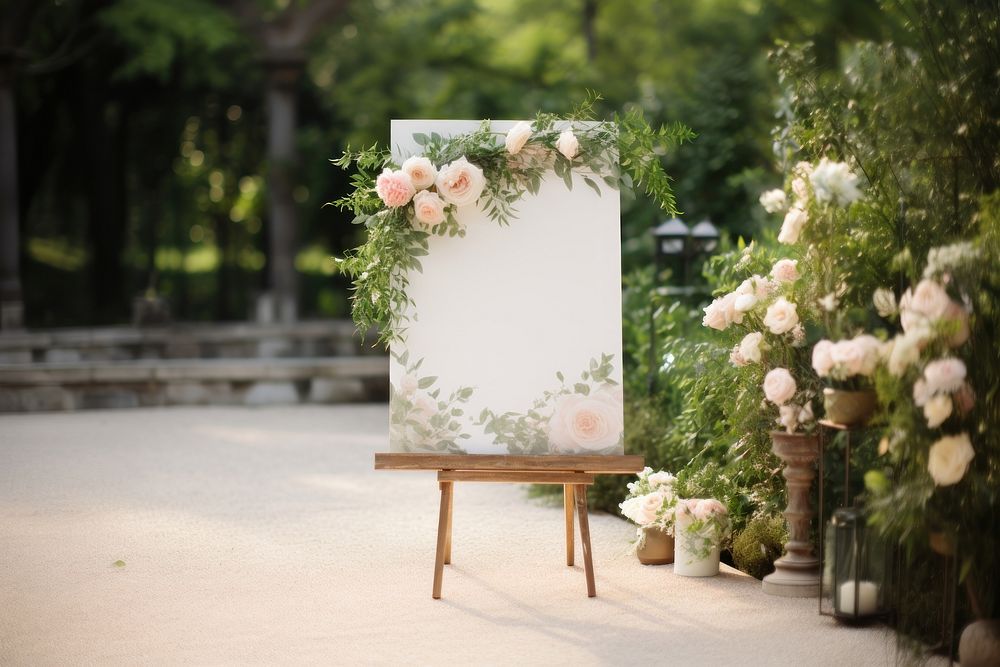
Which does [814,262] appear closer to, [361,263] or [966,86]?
[966,86]

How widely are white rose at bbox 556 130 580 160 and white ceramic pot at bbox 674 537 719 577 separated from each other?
1.94m

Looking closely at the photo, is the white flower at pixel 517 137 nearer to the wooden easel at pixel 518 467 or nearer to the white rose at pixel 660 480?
the wooden easel at pixel 518 467

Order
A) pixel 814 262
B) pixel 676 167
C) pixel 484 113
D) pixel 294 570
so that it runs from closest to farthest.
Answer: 1. pixel 814 262
2. pixel 294 570
3. pixel 676 167
4. pixel 484 113

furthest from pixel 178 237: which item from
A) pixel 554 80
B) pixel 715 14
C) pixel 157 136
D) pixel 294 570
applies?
pixel 294 570

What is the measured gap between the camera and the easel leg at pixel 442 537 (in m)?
5.05

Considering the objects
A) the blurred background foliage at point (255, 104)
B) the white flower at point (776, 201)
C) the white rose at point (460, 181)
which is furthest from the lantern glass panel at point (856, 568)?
the blurred background foliage at point (255, 104)

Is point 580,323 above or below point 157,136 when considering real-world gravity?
below

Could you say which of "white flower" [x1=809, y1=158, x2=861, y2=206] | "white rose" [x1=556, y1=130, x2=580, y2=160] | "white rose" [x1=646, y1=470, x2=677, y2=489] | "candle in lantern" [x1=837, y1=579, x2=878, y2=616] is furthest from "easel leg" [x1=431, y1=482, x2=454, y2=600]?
"white flower" [x1=809, y1=158, x2=861, y2=206]

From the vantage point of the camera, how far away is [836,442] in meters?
5.09

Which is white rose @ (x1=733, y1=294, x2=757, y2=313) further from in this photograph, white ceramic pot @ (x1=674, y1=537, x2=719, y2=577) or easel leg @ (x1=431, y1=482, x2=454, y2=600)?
easel leg @ (x1=431, y1=482, x2=454, y2=600)

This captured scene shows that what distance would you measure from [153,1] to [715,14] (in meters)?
9.40

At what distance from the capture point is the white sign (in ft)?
16.6

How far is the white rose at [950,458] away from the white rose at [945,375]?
17 cm

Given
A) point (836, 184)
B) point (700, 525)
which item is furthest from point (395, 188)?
point (700, 525)
